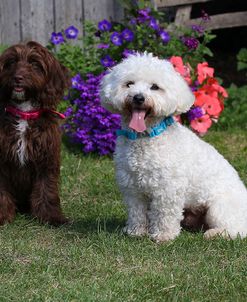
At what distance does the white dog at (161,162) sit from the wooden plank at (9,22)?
15.8 ft

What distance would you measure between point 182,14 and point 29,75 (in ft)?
13.4

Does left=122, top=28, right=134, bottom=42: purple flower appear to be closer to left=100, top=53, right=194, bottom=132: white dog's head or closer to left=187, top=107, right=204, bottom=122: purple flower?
left=187, top=107, right=204, bottom=122: purple flower

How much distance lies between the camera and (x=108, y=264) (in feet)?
13.4

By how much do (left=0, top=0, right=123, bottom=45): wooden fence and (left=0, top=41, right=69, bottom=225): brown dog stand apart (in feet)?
13.3

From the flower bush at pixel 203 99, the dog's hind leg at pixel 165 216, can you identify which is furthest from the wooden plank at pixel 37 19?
the dog's hind leg at pixel 165 216

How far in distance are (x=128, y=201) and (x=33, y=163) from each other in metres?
0.82

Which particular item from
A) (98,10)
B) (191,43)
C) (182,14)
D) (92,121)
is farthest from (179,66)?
(98,10)

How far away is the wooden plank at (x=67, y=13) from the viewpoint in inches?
354

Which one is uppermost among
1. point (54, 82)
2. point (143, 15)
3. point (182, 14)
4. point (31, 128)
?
point (54, 82)

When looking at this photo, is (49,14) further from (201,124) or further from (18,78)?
(18,78)

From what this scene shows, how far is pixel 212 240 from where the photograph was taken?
449 centimetres

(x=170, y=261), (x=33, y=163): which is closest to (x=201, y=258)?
(x=170, y=261)

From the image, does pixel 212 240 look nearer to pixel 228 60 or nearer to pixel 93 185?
pixel 93 185

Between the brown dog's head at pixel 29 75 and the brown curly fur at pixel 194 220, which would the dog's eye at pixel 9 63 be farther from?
the brown curly fur at pixel 194 220
